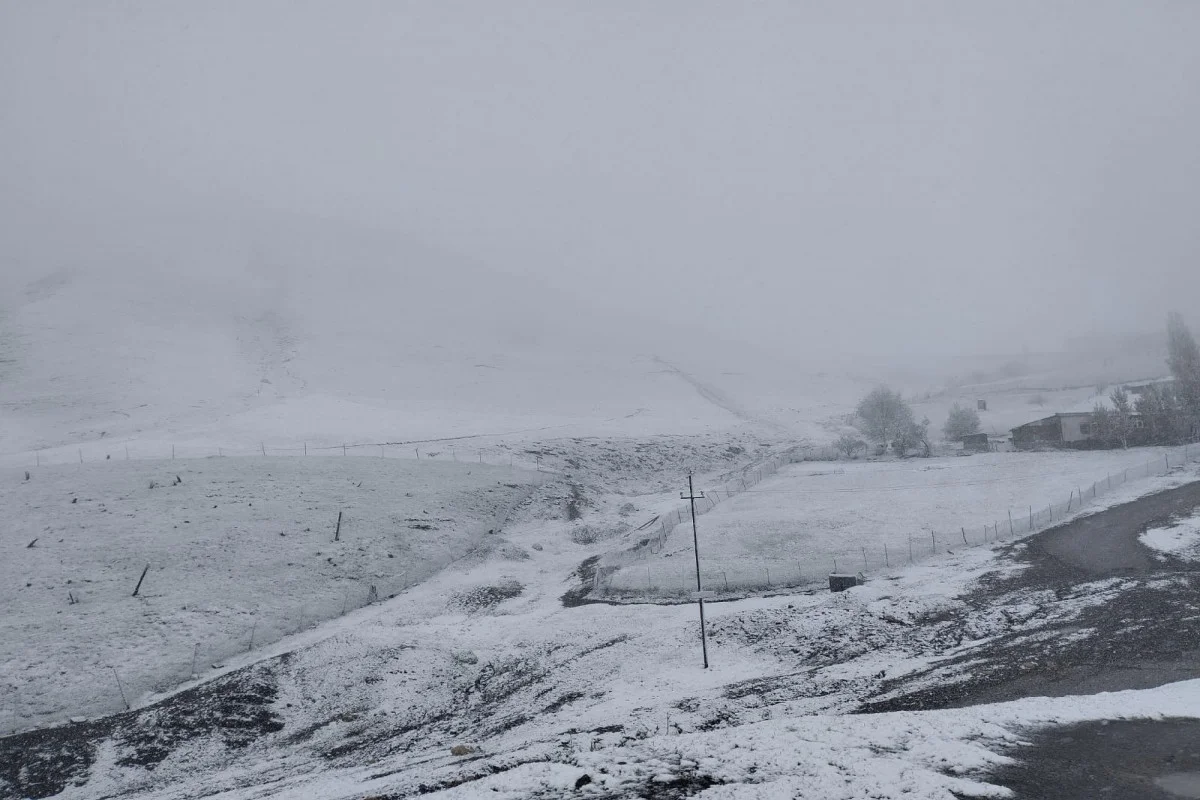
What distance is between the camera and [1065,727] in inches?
704

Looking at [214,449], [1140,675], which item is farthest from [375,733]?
[214,449]

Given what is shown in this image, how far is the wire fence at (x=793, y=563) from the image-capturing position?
38.1m

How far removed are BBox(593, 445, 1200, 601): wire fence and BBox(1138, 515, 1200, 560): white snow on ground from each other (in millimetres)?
5917

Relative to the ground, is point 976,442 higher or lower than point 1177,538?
higher

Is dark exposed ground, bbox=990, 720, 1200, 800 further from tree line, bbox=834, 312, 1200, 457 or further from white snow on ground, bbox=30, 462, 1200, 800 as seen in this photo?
tree line, bbox=834, 312, 1200, 457

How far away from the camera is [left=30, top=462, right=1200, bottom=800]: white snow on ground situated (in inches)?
669

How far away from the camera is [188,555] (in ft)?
128

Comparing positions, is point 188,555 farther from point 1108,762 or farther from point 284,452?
point 1108,762

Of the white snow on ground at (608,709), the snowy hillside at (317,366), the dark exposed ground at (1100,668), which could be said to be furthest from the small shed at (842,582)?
the snowy hillside at (317,366)

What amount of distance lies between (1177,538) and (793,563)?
811 inches

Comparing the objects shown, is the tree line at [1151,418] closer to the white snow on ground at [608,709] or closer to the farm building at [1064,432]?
the farm building at [1064,432]

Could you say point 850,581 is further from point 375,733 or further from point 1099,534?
point 375,733

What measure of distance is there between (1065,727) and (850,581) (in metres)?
17.0

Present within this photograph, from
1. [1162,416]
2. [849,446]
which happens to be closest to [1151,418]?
[1162,416]
